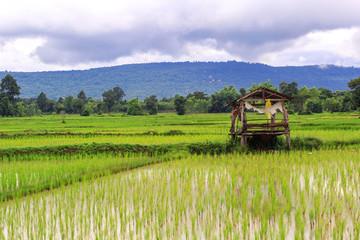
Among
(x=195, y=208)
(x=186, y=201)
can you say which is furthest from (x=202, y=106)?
(x=195, y=208)

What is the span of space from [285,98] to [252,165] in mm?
4476

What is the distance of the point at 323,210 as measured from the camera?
14.2 ft

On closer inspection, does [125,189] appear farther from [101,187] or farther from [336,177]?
[336,177]

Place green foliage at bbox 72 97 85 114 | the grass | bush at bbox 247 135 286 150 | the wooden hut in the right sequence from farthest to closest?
green foliage at bbox 72 97 85 114 < bush at bbox 247 135 286 150 < the wooden hut < the grass

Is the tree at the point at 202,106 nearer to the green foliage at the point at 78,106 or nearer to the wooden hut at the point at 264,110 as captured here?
the green foliage at the point at 78,106

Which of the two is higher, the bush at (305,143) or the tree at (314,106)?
the tree at (314,106)

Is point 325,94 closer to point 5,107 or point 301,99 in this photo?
point 301,99

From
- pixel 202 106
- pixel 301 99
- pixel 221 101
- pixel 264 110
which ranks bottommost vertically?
pixel 202 106

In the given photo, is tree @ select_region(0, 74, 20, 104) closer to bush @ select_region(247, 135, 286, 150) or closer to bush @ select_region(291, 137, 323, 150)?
bush @ select_region(247, 135, 286, 150)

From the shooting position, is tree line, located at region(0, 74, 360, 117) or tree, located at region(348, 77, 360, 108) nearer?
tree, located at region(348, 77, 360, 108)

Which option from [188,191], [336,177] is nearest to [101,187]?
[188,191]

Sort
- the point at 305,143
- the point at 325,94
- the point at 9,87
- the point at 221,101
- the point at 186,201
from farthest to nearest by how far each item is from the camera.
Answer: the point at 325,94 → the point at 221,101 → the point at 9,87 → the point at 305,143 → the point at 186,201

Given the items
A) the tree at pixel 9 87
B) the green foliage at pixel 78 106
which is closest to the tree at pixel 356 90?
A: the green foliage at pixel 78 106

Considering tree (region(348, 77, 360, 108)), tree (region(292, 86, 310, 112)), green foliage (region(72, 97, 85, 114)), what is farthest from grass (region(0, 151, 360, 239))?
green foliage (region(72, 97, 85, 114))
